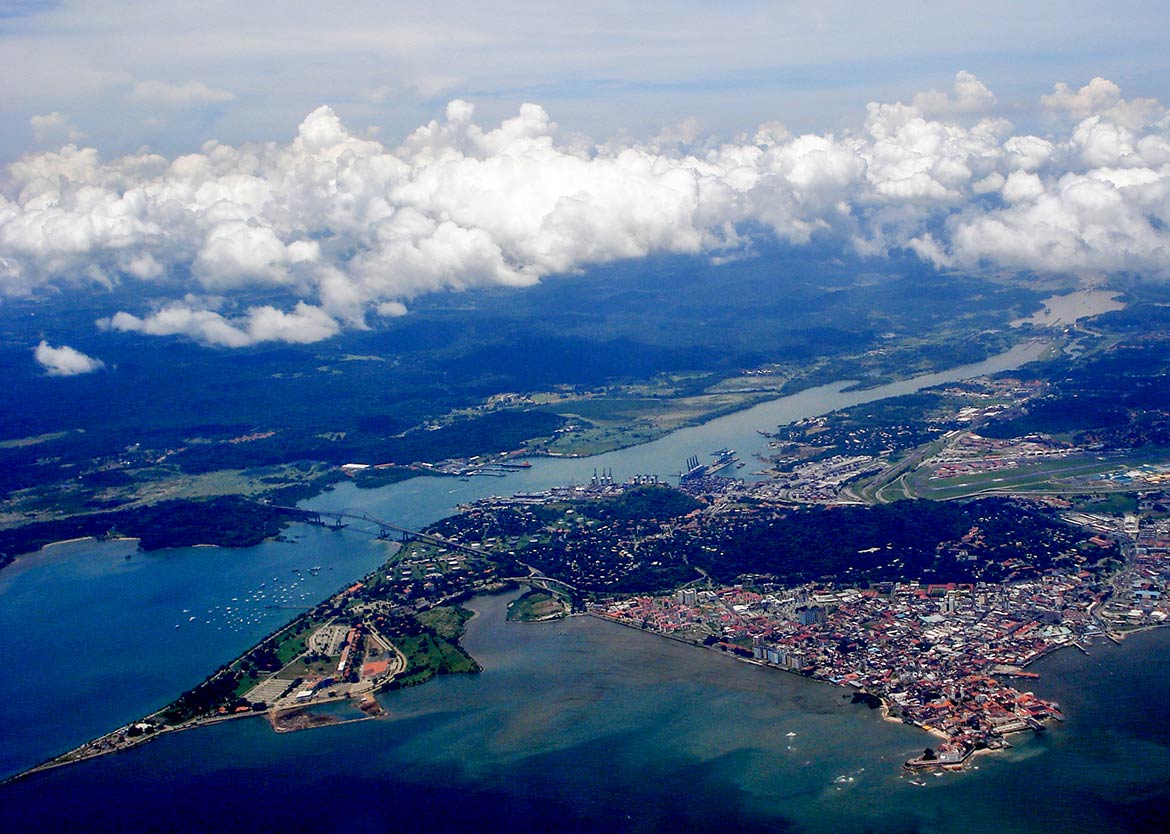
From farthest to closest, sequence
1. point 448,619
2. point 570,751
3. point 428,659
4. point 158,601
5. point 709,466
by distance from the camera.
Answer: point 709,466 < point 158,601 < point 448,619 < point 428,659 < point 570,751

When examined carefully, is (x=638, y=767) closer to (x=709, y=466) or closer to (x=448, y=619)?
(x=448, y=619)

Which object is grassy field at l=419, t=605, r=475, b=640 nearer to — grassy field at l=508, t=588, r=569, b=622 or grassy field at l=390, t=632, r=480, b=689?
grassy field at l=390, t=632, r=480, b=689

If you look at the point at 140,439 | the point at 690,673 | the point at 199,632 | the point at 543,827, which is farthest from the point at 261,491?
the point at 543,827

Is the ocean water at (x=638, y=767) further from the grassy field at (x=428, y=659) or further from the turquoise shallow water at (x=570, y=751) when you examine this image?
the grassy field at (x=428, y=659)

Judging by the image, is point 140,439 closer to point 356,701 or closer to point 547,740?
point 356,701

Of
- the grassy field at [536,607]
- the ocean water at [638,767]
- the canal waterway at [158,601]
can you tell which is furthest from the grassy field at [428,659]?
the canal waterway at [158,601]

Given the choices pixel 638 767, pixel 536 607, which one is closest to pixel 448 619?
pixel 536 607

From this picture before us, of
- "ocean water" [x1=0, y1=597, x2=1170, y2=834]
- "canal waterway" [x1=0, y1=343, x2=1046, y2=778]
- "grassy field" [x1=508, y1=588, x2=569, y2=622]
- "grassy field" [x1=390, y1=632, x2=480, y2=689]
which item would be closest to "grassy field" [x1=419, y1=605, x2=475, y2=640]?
"grassy field" [x1=390, y1=632, x2=480, y2=689]

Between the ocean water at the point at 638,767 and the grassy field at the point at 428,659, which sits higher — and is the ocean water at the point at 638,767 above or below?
above
